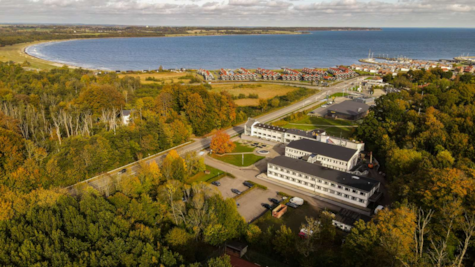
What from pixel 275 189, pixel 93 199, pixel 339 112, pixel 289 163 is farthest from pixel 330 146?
pixel 93 199

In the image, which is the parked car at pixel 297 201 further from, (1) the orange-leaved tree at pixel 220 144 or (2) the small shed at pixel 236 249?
(1) the orange-leaved tree at pixel 220 144

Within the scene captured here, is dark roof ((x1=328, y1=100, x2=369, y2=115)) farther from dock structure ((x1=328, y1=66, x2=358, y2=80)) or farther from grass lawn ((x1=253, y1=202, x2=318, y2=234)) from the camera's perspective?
dock structure ((x1=328, y1=66, x2=358, y2=80))

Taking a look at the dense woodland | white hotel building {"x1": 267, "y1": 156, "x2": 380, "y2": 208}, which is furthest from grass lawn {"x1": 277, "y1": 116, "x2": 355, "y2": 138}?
white hotel building {"x1": 267, "y1": 156, "x2": 380, "y2": 208}

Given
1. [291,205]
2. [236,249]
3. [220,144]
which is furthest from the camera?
[220,144]

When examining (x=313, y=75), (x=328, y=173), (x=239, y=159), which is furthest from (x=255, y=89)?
(x=328, y=173)

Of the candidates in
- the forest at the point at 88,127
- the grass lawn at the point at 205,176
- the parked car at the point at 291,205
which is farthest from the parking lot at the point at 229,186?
the forest at the point at 88,127

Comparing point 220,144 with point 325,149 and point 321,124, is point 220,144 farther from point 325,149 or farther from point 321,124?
point 321,124
